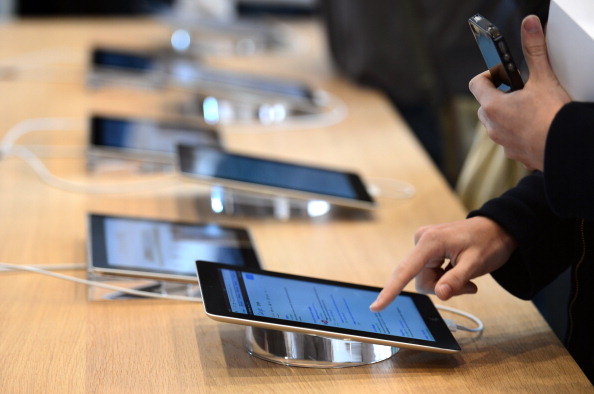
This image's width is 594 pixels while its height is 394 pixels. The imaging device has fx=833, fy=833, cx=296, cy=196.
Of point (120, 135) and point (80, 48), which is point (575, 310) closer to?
point (120, 135)

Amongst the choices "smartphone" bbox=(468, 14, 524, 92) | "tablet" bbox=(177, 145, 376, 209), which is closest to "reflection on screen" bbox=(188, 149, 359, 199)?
"tablet" bbox=(177, 145, 376, 209)

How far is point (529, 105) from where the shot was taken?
2.50 feet

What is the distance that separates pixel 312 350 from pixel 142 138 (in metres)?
0.70

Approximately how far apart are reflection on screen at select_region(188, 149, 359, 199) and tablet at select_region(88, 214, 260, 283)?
118 mm

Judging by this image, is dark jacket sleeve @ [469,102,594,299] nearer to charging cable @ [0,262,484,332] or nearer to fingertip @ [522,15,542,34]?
charging cable @ [0,262,484,332]

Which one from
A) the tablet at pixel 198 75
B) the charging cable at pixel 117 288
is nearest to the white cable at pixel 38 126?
the tablet at pixel 198 75

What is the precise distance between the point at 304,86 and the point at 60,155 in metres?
0.64

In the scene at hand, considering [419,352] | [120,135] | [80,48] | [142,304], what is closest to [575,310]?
[419,352]

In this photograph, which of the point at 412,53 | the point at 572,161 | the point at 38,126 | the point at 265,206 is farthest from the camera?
the point at 412,53

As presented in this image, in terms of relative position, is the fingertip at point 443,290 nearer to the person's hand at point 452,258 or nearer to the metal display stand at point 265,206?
the person's hand at point 452,258

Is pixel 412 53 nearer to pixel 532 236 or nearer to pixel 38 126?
pixel 38 126

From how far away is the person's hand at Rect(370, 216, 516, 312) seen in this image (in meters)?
0.85

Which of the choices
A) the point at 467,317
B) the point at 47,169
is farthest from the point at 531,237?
the point at 47,169

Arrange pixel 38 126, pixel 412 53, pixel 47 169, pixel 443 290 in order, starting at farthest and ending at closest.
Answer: pixel 412 53 → pixel 38 126 → pixel 47 169 → pixel 443 290
